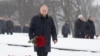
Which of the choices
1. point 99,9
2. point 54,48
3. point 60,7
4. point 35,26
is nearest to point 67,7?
point 60,7

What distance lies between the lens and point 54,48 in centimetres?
1605

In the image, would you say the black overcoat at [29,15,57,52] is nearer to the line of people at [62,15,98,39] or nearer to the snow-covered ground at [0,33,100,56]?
the snow-covered ground at [0,33,100,56]

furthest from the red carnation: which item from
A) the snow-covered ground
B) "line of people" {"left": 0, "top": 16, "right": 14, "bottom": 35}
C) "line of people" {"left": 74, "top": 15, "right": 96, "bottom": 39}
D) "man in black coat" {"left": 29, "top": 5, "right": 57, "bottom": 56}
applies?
"line of people" {"left": 0, "top": 16, "right": 14, "bottom": 35}

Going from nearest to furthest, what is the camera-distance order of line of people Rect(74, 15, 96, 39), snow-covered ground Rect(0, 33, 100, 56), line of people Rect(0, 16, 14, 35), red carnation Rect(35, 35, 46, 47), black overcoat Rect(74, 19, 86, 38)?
red carnation Rect(35, 35, 46, 47) < snow-covered ground Rect(0, 33, 100, 56) < line of people Rect(74, 15, 96, 39) < black overcoat Rect(74, 19, 86, 38) < line of people Rect(0, 16, 14, 35)

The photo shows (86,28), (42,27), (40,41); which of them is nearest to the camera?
(40,41)

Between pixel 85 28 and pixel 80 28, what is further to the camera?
pixel 80 28

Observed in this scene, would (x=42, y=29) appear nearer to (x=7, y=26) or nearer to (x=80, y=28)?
(x=80, y=28)

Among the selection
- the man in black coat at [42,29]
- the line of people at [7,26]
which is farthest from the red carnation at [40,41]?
the line of people at [7,26]

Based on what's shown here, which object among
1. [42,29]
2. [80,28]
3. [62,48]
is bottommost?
[62,48]

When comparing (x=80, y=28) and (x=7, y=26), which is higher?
(x=80, y=28)

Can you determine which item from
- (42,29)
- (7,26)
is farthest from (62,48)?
(7,26)

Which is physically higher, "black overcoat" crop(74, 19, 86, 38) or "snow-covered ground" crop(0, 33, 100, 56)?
"black overcoat" crop(74, 19, 86, 38)

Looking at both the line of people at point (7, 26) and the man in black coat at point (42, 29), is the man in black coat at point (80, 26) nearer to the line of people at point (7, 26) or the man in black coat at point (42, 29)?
the man in black coat at point (42, 29)

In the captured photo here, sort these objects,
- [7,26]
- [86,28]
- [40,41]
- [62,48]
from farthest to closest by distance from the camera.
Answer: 1. [7,26]
2. [86,28]
3. [62,48]
4. [40,41]
